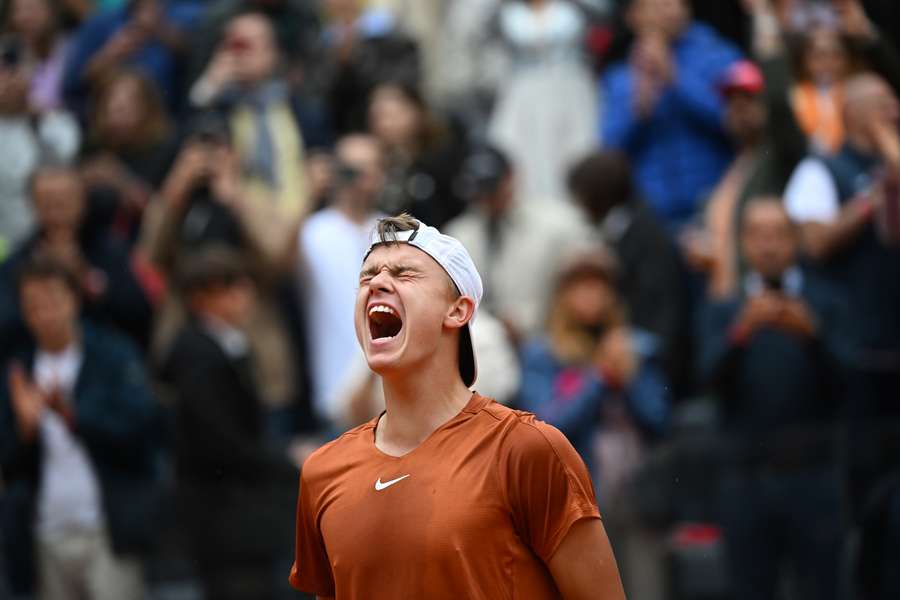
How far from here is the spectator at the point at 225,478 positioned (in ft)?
27.8

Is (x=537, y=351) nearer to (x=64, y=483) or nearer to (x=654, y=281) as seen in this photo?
(x=654, y=281)

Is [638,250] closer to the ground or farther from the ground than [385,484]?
closer to the ground

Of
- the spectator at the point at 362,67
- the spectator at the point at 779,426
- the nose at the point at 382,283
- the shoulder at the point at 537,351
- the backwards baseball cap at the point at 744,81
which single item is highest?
the spectator at the point at 362,67

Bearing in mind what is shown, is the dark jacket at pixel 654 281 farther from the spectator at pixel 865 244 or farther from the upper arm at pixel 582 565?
the upper arm at pixel 582 565

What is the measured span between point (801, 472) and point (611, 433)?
3.25 ft

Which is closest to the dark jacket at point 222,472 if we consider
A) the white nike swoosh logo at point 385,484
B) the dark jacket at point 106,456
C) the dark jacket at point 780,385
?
the dark jacket at point 106,456

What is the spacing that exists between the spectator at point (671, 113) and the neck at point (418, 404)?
6.66 m

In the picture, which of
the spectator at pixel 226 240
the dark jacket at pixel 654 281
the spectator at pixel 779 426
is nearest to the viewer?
the spectator at pixel 779 426

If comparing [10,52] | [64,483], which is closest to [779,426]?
[64,483]

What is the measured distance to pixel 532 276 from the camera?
32.7ft

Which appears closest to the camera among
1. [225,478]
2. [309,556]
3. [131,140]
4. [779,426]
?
[309,556]

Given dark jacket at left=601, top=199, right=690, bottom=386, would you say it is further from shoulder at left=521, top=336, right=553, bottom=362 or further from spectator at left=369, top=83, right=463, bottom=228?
spectator at left=369, top=83, right=463, bottom=228

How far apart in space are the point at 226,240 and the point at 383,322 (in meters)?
6.04

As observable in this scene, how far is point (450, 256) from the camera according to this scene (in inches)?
164
